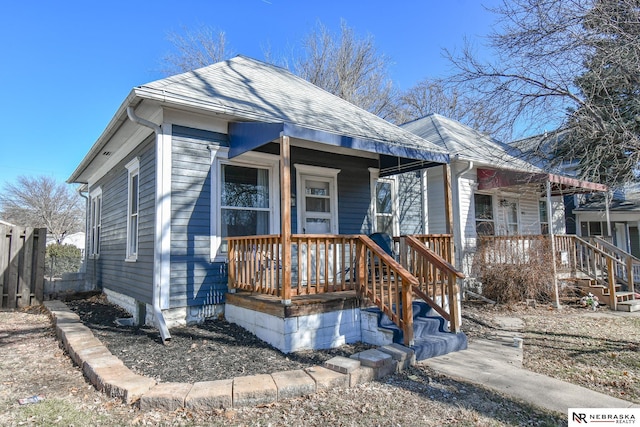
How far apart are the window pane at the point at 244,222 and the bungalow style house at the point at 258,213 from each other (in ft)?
0.06

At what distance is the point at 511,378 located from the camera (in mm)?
3934

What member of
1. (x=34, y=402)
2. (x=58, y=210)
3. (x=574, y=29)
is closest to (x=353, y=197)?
(x=574, y=29)

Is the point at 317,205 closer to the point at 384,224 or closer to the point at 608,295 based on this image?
the point at 384,224

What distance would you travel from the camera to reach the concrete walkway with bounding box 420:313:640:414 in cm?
334

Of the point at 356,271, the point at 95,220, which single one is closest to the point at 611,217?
the point at 356,271

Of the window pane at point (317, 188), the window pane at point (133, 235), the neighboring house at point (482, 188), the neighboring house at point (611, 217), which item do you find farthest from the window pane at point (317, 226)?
the neighboring house at point (611, 217)

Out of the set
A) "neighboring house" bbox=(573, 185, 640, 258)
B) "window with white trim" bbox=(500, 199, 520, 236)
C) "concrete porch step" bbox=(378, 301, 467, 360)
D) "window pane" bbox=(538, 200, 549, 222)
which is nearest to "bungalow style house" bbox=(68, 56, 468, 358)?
"concrete porch step" bbox=(378, 301, 467, 360)

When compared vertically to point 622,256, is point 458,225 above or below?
above

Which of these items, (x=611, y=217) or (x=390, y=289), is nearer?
(x=390, y=289)

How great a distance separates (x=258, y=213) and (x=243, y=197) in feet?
1.28

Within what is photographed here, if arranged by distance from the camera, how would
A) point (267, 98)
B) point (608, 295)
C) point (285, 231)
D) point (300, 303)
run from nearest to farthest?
point (285, 231) < point (300, 303) < point (267, 98) < point (608, 295)

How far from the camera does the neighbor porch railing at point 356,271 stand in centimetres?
467

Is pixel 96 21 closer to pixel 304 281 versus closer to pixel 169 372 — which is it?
pixel 304 281

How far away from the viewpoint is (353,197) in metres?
7.90
